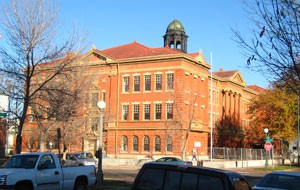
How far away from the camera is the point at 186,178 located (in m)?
8.80

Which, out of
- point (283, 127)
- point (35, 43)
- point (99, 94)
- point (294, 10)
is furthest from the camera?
point (99, 94)

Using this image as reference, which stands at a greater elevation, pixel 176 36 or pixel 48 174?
pixel 176 36

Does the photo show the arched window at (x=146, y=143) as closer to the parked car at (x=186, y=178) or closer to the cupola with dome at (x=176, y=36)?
the cupola with dome at (x=176, y=36)

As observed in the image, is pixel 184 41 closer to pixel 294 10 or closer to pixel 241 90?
pixel 241 90

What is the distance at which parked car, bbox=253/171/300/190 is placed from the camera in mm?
12664

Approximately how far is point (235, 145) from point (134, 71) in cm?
2867

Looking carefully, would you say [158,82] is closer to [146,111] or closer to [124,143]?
[146,111]

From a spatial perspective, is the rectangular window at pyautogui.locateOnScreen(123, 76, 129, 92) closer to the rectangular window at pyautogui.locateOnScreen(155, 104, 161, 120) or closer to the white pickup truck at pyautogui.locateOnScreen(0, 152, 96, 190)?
the rectangular window at pyautogui.locateOnScreen(155, 104, 161, 120)

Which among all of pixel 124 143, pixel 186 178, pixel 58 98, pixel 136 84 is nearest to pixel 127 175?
pixel 58 98

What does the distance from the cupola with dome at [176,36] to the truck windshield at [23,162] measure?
195 feet

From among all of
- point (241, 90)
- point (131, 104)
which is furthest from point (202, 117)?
point (241, 90)

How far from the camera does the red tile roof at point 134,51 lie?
64312mm

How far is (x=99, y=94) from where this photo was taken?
6700cm

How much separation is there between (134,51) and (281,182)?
2218 inches
